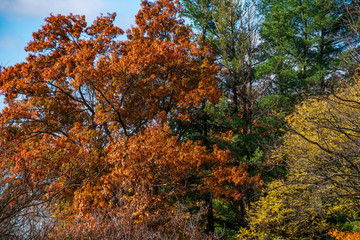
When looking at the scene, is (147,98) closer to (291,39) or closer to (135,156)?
(135,156)

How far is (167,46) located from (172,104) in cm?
343

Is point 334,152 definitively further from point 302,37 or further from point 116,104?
point 302,37

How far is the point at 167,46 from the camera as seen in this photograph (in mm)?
14266

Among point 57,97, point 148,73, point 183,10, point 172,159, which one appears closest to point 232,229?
point 172,159

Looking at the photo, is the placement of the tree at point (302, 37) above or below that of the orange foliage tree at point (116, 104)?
above

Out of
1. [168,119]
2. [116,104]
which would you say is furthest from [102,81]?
[168,119]

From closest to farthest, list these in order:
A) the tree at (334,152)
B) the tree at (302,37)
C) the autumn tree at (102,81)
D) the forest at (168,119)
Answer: the tree at (334,152) < the forest at (168,119) < the autumn tree at (102,81) < the tree at (302,37)

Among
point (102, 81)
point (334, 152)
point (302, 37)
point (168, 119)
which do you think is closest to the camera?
point (334, 152)

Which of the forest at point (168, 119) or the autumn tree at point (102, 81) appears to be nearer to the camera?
the forest at point (168, 119)

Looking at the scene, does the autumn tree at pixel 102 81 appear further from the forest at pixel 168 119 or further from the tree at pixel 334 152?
the tree at pixel 334 152

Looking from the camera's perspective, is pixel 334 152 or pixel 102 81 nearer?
pixel 334 152

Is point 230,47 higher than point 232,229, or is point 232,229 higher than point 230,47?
point 230,47

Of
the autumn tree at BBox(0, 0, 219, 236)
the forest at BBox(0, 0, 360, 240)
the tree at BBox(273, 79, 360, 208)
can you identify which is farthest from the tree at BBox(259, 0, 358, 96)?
the tree at BBox(273, 79, 360, 208)

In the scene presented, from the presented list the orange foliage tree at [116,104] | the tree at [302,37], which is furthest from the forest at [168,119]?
the tree at [302,37]
